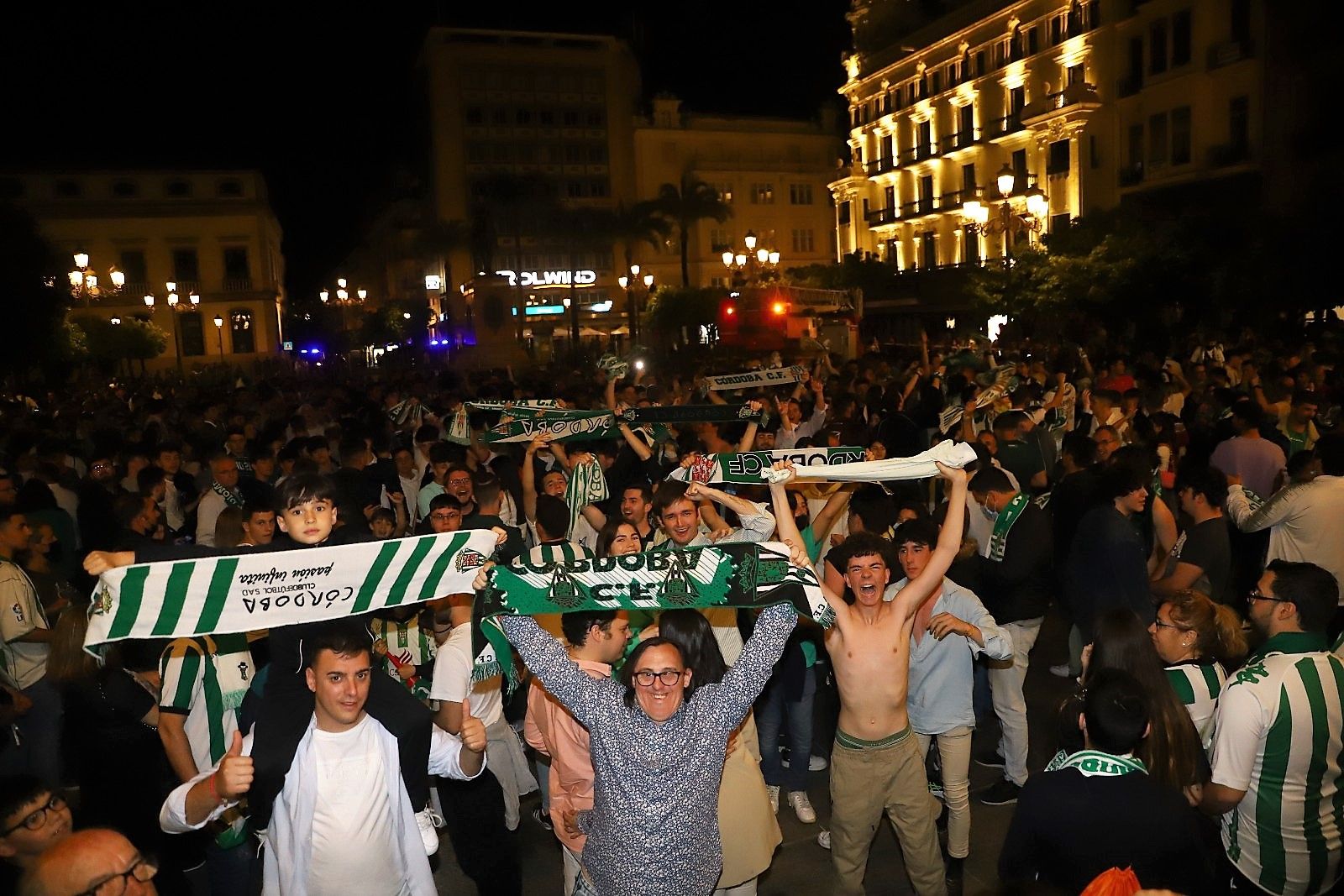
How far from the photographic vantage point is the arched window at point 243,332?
6078 centimetres

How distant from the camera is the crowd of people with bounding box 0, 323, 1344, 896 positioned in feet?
11.0

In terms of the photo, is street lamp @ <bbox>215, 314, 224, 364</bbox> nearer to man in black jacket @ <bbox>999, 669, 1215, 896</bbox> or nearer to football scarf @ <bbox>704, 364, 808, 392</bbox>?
football scarf @ <bbox>704, 364, 808, 392</bbox>

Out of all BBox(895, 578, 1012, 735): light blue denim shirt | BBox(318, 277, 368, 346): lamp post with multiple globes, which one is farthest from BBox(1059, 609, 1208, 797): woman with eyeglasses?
BBox(318, 277, 368, 346): lamp post with multiple globes

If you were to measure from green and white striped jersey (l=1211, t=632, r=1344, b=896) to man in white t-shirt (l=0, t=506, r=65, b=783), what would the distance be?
5696 mm

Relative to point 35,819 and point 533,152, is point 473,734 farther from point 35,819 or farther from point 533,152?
point 533,152

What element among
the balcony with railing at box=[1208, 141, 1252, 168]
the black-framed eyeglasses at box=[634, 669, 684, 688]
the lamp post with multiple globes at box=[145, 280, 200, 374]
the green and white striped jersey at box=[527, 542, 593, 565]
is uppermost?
the balcony with railing at box=[1208, 141, 1252, 168]

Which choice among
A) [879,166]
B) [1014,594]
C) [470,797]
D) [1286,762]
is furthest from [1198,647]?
[879,166]

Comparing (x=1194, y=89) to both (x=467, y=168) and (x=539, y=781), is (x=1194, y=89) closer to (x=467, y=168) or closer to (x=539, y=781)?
(x=539, y=781)

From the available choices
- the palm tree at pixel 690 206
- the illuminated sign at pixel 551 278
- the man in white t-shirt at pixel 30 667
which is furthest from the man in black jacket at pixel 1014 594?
the palm tree at pixel 690 206

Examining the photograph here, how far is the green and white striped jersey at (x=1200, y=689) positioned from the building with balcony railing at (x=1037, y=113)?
64.1 feet

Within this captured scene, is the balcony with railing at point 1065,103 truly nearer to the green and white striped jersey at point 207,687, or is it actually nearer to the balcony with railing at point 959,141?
the balcony with railing at point 959,141

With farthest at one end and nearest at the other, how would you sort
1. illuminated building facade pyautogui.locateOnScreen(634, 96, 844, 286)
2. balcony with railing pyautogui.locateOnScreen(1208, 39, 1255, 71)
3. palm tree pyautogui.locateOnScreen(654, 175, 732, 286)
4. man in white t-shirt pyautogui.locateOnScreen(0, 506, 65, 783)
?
illuminated building facade pyautogui.locateOnScreen(634, 96, 844, 286) → palm tree pyautogui.locateOnScreen(654, 175, 732, 286) → balcony with railing pyautogui.locateOnScreen(1208, 39, 1255, 71) → man in white t-shirt pyautogui.locateOnScreen(0, 506, 65, 783)

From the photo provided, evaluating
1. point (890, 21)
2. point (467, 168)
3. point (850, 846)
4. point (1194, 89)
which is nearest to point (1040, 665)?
point (850, 846)

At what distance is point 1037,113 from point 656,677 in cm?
4292
